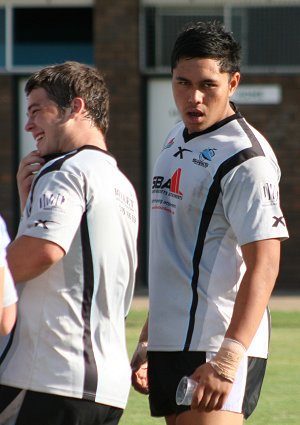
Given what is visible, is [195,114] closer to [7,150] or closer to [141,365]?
[141,365]

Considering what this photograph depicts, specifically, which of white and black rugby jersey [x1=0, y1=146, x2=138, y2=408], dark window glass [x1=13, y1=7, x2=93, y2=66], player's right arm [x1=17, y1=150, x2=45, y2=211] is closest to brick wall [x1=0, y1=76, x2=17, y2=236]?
dark window glass [x1=13, y1=7, x2=93, y2=66]

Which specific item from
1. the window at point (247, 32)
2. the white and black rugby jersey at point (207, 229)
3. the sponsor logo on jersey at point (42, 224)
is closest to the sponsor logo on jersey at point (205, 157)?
the white and black rugby jersey at point (207, 229)

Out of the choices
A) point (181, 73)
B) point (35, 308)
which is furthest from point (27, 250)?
point (181, 73)

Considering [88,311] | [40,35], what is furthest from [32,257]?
[40,35]

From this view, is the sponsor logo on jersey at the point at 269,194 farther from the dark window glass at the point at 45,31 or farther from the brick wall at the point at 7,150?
the dark window glass at the point at 45,31

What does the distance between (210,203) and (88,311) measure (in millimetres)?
783

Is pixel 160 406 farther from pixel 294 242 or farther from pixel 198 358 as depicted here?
pixel 294 242

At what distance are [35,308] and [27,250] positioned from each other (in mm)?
176

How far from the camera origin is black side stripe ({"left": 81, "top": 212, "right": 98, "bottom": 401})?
3.74 meters

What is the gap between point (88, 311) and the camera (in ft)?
12.4

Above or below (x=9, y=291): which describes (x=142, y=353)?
below

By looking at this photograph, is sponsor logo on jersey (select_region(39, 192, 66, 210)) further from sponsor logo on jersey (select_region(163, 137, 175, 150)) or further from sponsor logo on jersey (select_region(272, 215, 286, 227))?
sponsor logo on jersey (select_region(163, 137, 175, 150))

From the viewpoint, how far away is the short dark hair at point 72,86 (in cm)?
391

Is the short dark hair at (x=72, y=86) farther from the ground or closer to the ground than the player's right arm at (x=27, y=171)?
farther from the ground
